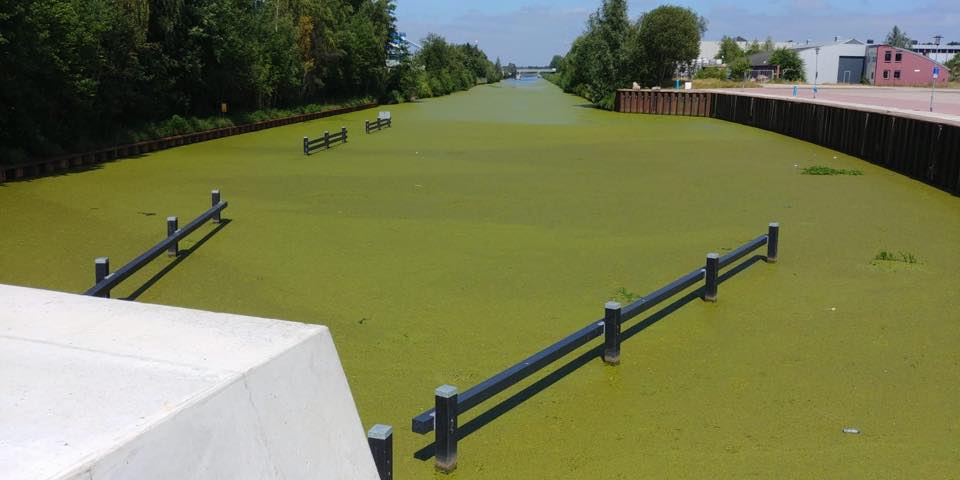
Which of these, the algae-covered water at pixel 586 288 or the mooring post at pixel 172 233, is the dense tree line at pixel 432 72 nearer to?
the algae-covered water at pixel 586 288

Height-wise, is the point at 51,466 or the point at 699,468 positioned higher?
the point at 51,466

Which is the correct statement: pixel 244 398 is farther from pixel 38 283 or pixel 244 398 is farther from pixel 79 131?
pixel 79 131

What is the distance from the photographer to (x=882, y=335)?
6699mm

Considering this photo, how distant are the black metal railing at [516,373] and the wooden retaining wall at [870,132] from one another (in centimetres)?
928

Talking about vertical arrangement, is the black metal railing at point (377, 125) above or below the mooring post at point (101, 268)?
below

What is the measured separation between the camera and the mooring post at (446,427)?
4.14 metres

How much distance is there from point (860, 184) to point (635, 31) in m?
33.7

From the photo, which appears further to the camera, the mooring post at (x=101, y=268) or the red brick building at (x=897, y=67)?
the red brick building at (x=897, y=67)

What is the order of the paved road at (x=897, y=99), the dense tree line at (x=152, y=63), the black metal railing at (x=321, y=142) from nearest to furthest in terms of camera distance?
the dense tree line at (x=152, y=63), the black metal railing at (x=321, y=142), the paved road at (x=897, y=99)

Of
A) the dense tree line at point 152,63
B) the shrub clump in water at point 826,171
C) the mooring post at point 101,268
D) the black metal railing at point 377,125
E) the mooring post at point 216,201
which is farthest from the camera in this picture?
the black metal railing at point 377,125

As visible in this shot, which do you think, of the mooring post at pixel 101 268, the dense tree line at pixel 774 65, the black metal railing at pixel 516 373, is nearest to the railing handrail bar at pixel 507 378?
the black metal railing at pixel 516 373

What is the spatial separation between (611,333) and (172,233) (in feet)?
17.6


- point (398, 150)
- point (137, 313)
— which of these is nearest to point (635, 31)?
point (398, 150)

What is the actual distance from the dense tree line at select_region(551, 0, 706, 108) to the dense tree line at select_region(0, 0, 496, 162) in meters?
13.6
